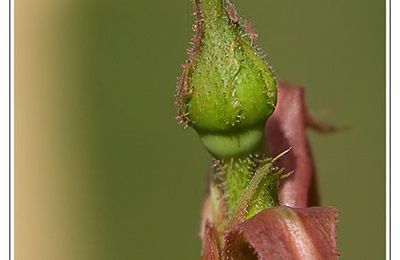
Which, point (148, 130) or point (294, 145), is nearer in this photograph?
point (294, 145)

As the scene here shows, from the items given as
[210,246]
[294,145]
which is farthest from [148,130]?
[210,246]

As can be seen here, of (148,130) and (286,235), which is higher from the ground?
(148,130)

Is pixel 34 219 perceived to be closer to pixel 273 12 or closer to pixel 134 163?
pixel 134 163

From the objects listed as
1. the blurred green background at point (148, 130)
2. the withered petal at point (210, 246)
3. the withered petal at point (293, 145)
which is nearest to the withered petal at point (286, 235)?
the withered petal at point (210, 246)

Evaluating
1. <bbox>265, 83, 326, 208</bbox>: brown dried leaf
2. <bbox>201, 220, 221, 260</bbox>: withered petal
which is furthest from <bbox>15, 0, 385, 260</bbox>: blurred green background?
<bbox>201, 220, 221, 260</bbox>: withered petal

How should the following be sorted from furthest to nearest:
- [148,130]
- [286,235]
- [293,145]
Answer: [148,130] < [293,145] < [286,235]

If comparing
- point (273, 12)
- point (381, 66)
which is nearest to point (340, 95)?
point (381, 66)

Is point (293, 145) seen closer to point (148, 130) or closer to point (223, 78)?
point (223, 78)

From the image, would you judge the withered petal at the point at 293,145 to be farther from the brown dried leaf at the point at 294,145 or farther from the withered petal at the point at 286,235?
the withered petal at the point at 286,235

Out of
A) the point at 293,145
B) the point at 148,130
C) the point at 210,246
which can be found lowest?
the point at 210,246
